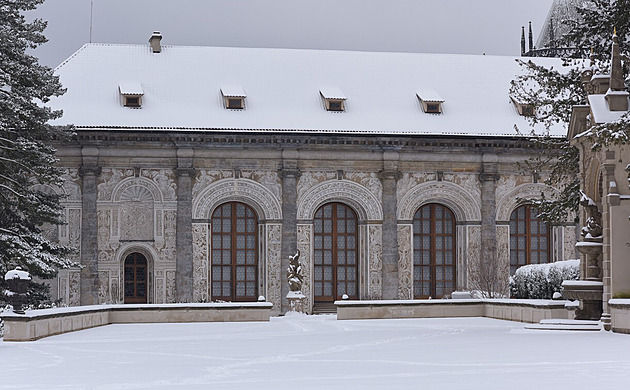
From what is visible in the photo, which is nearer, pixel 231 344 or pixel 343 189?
pixel 231 344

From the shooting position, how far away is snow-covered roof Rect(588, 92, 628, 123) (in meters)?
21.0

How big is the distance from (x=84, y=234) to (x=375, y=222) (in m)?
11.0

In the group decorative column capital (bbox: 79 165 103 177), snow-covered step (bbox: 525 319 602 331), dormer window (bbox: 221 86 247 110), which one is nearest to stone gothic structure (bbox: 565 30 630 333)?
snow-covered step (bbox: 525 319 602 331)

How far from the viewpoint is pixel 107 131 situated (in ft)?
127

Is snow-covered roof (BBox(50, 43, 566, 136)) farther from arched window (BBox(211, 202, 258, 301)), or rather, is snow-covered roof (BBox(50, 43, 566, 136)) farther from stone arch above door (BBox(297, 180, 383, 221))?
arched window (BBox(211, 202, 258, 301))

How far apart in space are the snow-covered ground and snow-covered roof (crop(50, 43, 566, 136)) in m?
17.3

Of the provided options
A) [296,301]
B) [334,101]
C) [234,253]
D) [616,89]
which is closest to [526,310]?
[616,89]

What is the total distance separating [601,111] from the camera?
21.3 metres

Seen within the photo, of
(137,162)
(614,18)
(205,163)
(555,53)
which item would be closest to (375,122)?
(205,163)

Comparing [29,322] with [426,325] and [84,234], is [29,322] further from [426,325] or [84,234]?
[84,234]

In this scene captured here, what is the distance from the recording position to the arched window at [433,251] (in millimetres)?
41531

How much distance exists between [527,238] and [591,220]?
20562mm

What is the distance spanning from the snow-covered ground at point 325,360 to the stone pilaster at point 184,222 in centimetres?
1553

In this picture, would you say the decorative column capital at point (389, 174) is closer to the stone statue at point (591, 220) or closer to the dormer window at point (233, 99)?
the dormer window at point (233, 99)
